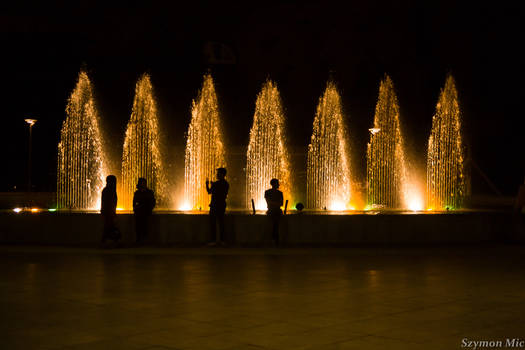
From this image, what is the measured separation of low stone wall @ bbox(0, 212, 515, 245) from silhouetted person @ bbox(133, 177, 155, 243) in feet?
1.06

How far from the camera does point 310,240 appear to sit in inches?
537

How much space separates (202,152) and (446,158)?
8294mm

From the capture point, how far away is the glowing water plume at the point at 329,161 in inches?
818

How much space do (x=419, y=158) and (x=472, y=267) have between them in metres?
16.9

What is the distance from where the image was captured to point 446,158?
23656mm

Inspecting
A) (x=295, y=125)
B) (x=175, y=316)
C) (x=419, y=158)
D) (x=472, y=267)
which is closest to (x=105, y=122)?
(x=295, y=125)

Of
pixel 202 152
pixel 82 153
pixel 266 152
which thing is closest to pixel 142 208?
pixel 202 152

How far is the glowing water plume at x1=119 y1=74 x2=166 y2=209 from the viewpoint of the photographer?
20569 mm

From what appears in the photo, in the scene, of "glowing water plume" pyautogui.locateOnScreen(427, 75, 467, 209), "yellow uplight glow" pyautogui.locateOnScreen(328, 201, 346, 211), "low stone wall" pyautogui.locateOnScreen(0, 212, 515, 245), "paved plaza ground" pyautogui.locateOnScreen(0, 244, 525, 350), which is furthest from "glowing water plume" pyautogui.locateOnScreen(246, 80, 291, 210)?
"paved plaza ground" pyautogui.locateOnScreen(0, 244, 525, 350)

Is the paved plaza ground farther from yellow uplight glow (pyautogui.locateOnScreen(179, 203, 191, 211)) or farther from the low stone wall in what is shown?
yellow uplight glow (pyautogui.locateOnScreen(179, 203, 191, 211))

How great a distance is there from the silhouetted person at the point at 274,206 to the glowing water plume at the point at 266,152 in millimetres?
6519

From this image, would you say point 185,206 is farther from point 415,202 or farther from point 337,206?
point 415,202

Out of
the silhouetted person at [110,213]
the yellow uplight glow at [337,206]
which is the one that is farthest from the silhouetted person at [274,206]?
the yellow uplight glow at [337,206]

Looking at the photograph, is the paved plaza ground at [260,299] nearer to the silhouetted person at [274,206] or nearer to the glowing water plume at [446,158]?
the silhouetted person at [274,206]
